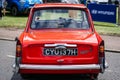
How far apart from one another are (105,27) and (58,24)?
10.0m

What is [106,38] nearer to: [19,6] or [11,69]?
[11,69]

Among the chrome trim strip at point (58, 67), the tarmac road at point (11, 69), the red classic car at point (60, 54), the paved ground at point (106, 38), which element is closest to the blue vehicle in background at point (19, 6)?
the paved ground at point (106, 38)

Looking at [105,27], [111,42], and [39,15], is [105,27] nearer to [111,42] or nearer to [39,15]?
[111,42]

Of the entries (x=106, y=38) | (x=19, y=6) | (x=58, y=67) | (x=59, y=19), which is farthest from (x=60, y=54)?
(x=19, y=6)

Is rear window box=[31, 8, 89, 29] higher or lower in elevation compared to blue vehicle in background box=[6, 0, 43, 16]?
higher

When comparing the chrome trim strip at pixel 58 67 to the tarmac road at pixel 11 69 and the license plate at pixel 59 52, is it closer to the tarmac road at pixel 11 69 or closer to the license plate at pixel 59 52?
the license plate at pixel 59 52

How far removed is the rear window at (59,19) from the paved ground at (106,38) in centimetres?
413

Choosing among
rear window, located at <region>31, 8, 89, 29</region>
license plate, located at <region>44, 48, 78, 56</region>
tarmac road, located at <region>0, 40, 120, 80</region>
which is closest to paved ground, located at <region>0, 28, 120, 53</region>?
tarmac road, located at <region>0, 40, 120, 80</region>

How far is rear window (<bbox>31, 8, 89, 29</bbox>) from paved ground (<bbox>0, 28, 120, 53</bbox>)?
13.5ft

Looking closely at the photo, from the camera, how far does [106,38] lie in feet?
47.4

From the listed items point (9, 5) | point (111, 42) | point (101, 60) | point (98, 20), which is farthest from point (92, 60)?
point (9, 5)

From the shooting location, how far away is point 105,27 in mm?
17781

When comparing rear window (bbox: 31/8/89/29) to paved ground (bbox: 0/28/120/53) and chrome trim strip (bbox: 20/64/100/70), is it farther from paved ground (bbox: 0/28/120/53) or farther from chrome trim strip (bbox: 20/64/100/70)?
paved ground (bbox: 0/28/120/53)

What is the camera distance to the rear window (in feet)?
26.1
